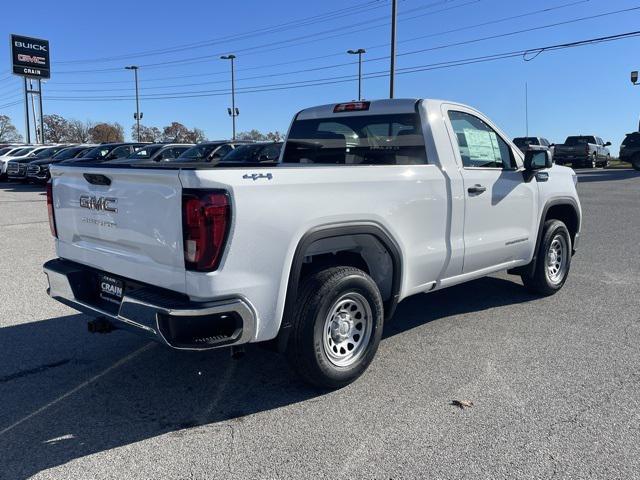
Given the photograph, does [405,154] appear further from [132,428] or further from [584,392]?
[132,428]

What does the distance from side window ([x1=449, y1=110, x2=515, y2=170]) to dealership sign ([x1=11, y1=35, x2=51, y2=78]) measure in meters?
57.7

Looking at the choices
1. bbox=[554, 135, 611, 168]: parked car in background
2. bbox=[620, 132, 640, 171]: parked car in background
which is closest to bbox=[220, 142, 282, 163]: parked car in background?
bbox=[620, 132, 640, 171]: parked car in background

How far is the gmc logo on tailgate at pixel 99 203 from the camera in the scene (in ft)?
11.6

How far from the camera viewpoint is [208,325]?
3.16 m

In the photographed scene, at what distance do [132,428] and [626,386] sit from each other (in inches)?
131

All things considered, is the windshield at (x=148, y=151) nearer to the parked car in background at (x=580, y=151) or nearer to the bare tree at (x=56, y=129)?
the parked car in background at (x=580, y=151)

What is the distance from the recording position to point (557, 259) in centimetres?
643

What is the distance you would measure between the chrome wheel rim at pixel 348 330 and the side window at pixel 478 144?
1.73 metres

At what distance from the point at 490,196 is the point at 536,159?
816mm

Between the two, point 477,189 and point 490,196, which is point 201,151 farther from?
point 477,189

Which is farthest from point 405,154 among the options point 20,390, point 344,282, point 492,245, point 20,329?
point 20,329

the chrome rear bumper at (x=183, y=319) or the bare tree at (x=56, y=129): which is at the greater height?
the bare tree at (x=56, y=129)

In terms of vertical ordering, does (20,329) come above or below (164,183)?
below

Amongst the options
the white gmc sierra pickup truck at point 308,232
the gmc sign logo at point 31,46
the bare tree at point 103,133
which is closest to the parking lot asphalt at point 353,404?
the white gmc sierra pickup truck at point 308,232
